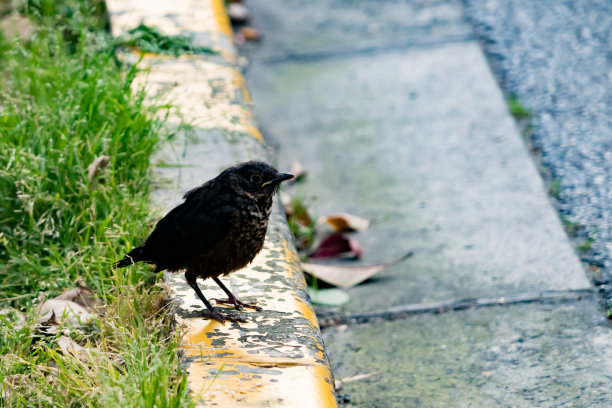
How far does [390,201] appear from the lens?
4543 mm

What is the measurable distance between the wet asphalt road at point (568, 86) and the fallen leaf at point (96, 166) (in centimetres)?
215

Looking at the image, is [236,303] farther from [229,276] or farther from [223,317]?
[229,276]

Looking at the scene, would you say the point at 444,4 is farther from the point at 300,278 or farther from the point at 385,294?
the point at 300,278

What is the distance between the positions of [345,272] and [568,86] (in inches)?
79.3

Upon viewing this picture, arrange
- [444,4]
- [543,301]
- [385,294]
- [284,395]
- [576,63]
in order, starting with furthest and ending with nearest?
[444,4], [576,63], [385,294], [543,301], [284,395]

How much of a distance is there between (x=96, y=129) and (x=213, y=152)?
0.54 metres

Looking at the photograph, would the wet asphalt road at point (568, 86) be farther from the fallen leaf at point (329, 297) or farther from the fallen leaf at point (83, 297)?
the fallen leaf at point (83, 297)

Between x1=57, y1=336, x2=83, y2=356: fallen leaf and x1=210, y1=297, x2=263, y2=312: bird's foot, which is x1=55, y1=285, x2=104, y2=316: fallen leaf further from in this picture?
x1=210, y1=297, x2=263, y2=312: bird's foot

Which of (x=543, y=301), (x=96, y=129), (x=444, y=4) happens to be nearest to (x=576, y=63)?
(x=444, y=4)

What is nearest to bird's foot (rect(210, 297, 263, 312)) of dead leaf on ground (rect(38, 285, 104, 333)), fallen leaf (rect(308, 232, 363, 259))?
dead leaf on ground (rect(38, 285, 104, 333))

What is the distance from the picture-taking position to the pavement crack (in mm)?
3648

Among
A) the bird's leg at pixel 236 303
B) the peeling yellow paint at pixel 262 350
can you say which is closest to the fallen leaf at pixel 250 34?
the peeling yellow paint at pixel 262 350

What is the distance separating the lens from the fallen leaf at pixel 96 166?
12.3 ft

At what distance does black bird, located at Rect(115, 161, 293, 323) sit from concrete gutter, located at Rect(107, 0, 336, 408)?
0.37ft
